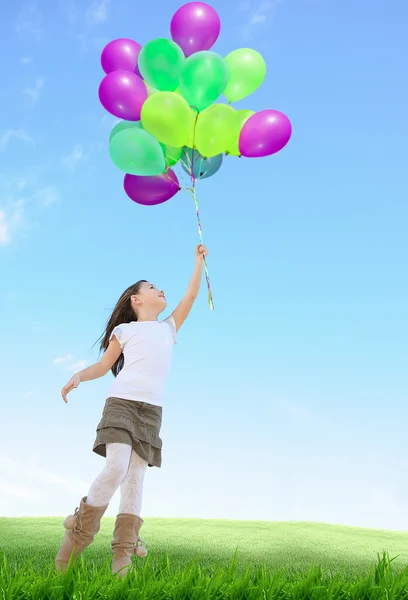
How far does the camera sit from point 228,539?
21.5 ft

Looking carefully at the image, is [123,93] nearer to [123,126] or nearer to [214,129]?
[123,126]

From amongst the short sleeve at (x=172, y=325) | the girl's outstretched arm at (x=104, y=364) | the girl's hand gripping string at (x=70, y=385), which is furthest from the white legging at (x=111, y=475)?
the short sleeve at (x=172, y=325)

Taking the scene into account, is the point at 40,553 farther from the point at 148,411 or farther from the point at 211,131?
Answer: the point at 211,131

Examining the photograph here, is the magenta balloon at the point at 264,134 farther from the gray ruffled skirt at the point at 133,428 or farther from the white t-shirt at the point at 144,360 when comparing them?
the gray ruffled skirt at the point at 133,428

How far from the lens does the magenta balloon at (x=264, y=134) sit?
4676 millimetres

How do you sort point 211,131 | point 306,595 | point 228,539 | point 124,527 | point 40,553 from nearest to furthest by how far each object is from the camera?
point 306,595, point 124,527, point 211,131, point 40,553, point 228,539

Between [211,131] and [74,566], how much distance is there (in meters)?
2.82

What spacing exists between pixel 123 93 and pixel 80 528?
9.28ft

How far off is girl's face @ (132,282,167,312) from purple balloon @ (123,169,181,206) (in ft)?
2.50

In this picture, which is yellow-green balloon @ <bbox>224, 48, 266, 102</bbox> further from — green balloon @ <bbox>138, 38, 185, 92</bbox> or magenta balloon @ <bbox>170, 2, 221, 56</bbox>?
green balloon @ <bbox>138, 38, 185, 92</bbox>

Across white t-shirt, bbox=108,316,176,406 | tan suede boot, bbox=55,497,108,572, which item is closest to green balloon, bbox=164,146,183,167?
white t-shirt, bbox=108,316,176,406

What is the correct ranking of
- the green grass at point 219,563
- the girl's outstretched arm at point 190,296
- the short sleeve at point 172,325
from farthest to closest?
the girl's outstretched arm at point 190,296 → the short sleeve at point 172,325 → the green grass at point 219,563

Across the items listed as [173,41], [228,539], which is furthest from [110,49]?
[228,539]

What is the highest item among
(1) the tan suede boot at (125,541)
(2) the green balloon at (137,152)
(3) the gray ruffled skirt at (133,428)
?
(2) the green balloon at (137,152)
